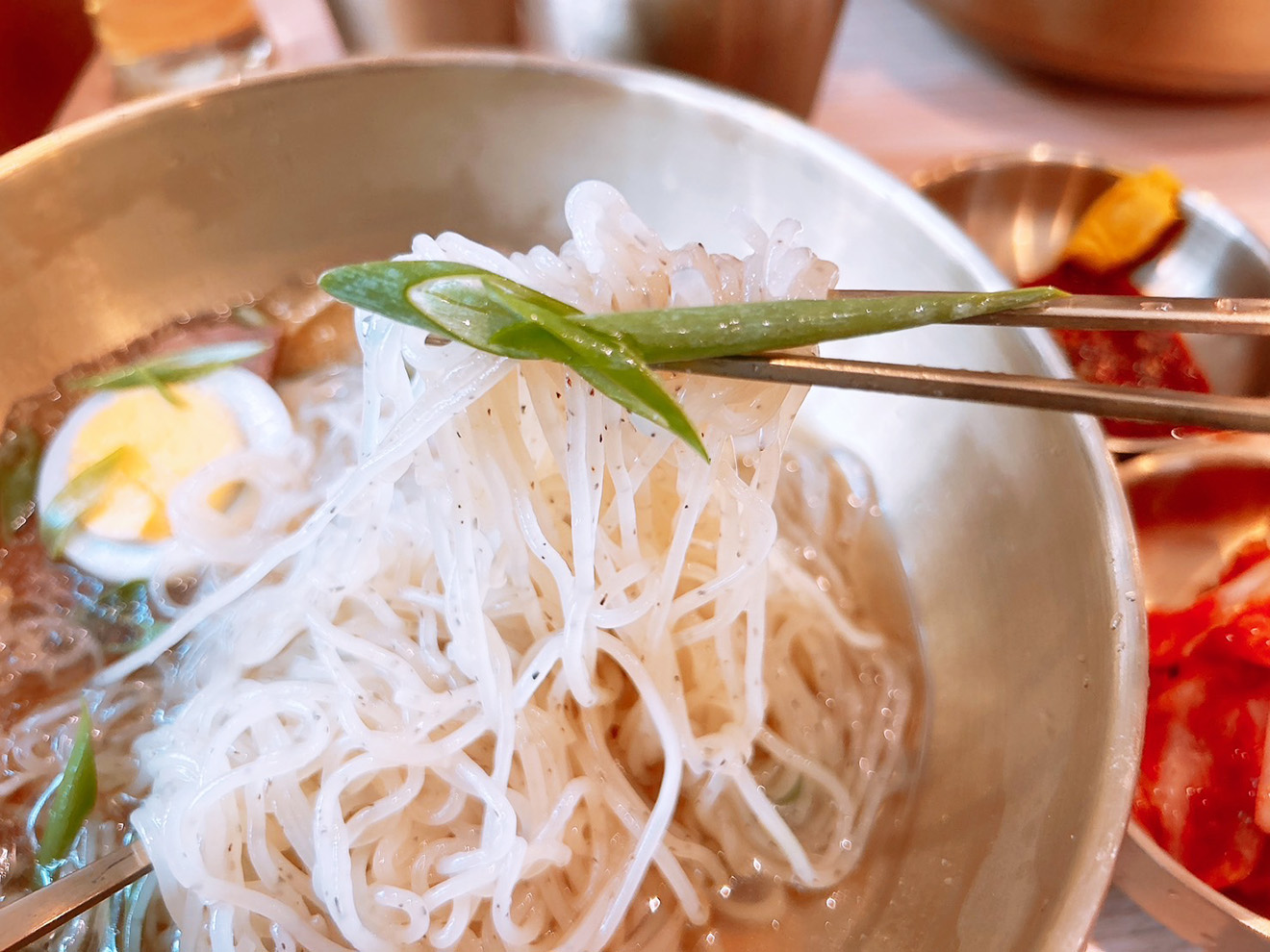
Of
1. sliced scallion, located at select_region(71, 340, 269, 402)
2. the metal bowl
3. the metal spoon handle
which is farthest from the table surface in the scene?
the metal spoon handle

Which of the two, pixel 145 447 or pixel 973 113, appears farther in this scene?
pixel 973 113

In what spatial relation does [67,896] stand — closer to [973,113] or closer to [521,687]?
[521,687]

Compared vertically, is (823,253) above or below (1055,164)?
below

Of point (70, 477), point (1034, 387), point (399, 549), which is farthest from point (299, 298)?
point (1034, 387)

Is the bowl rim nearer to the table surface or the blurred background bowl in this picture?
→ the table surface

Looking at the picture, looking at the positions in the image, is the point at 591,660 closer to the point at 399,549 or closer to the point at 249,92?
the point at 399,549

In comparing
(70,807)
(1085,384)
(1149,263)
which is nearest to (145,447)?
(70,807)
